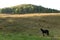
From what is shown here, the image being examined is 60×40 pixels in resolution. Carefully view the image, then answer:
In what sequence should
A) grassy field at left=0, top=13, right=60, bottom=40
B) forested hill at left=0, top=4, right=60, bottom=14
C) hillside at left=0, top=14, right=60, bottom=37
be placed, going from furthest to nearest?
forested hill at left=0, top=4, right=60, bottom=14
hillside at left=0, top=14, right=60, bottom=37
grassy field at left=0, top=13, right=60, bottom=40

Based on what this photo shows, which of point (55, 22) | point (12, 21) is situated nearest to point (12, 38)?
point (12, 21)

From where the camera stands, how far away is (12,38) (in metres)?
27.0

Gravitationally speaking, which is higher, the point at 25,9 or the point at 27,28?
the point at 27,28

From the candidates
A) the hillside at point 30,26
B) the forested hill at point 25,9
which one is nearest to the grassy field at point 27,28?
the hillside at point 30,26

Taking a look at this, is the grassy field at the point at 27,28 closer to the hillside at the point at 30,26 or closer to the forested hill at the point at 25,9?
the hillside at the point at 30,26

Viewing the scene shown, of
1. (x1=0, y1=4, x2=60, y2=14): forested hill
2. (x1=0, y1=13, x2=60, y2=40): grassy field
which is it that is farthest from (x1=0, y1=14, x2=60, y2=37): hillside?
(x1=0, y1=4, x2=60, y2=14): forested hill

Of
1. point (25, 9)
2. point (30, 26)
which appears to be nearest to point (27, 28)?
point (30, 26)

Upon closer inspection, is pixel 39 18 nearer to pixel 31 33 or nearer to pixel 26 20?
pixel 26 20

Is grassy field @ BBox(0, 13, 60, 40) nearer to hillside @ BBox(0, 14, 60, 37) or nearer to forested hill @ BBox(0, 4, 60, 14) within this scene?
hillside @ BBox(0, 14, 60, 37)

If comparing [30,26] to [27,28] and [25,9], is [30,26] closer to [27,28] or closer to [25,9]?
[27,28]

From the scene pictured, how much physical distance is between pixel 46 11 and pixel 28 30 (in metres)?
26.3

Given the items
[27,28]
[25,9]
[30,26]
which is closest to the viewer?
[27,28]

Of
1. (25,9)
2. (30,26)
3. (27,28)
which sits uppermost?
(27,28)

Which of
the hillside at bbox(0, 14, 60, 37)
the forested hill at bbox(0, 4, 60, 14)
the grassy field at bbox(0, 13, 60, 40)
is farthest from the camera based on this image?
the forested hill at bbox(0, 4, 60, 14)
